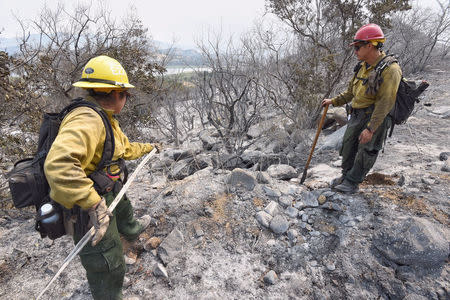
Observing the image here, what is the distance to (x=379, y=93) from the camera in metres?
2.38

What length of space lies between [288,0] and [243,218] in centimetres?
697

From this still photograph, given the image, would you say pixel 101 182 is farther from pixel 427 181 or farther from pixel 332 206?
pixel 427 181

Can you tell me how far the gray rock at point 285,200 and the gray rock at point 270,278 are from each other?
87 centimetres

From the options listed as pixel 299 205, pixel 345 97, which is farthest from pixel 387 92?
pixel 299 205

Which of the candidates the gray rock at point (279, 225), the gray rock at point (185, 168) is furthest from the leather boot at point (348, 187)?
the gray rock at point (185, 168)

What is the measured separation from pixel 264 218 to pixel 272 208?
175 millimetres

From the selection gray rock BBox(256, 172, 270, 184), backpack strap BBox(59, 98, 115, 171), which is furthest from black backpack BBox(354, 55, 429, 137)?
backpack strap BBox(59, 98, 115, 171)

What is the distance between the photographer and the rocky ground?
6.77 ft

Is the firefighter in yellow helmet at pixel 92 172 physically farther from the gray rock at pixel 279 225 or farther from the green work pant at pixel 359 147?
the green work pant at pixel 359 147

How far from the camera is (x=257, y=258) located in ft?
7.77

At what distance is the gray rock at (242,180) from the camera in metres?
3.08

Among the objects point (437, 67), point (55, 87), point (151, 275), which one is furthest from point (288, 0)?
point (437, 67)

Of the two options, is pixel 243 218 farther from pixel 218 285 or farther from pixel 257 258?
pixel 218 285

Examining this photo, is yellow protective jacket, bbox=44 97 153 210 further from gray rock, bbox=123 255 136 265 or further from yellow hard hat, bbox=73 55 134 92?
gray rock, bbox=123 255 136 265
